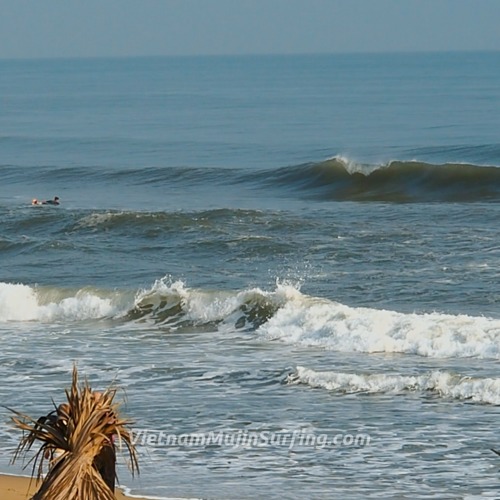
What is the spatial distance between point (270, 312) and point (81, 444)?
1357 cm

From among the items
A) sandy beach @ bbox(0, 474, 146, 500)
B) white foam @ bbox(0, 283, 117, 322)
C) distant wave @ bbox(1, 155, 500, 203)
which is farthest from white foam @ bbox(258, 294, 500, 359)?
distant wave @ bbox(1, 155, 500, 203)

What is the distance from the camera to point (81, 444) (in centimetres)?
242

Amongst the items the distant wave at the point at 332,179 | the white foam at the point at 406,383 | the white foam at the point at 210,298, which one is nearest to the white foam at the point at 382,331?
the white foam at the point at 210,298

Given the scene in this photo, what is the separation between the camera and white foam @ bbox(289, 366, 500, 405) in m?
11.4

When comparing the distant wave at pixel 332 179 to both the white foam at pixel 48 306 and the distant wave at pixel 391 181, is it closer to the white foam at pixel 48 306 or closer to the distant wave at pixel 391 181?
the distant wave at pixel 391 181

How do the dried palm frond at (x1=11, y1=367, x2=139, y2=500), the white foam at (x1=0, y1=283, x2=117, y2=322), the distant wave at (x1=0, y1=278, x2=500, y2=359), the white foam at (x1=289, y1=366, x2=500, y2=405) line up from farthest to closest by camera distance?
1. the white foam at (x1=0, y1=283, x2=117, y2=322)
2. the distant wave at (x1=0, y1=278, x2=500, y2=359)
3. the white foam at (x1=289, y1=366, x2=500, y2=405)
4. the dried palm frond at (x1=11, y1=367, x2=139, y2=500)

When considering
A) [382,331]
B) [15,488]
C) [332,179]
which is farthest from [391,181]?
[15,488]

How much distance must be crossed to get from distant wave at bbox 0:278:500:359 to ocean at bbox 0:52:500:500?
4 cm

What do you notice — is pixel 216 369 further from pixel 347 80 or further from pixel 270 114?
pixel 347 80

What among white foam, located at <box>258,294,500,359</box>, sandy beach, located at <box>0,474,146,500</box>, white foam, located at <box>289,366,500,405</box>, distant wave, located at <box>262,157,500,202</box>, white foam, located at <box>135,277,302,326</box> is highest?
distant wave, located at <box>262,157,500,202</box>

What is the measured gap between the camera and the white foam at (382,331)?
13.6 meters

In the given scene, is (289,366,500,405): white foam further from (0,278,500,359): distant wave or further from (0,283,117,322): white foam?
(0,283,117,322): white foam

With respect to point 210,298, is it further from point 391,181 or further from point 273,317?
point 391,181

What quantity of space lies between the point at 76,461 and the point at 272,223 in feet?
69.5
